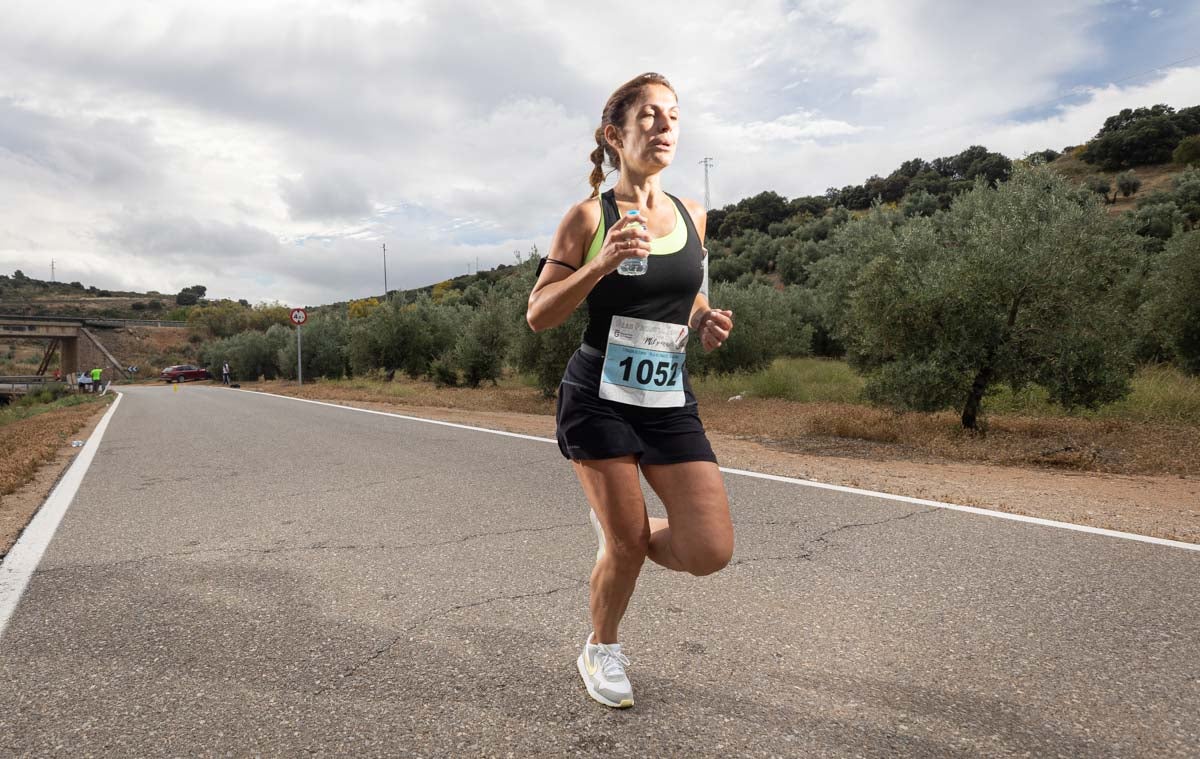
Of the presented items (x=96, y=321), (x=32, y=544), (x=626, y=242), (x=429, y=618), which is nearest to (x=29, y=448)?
(x=32, y=544)

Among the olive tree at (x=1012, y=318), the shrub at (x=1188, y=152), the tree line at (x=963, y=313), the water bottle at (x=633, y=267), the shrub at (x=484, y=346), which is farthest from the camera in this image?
the shrub at (x=1188, y=152)

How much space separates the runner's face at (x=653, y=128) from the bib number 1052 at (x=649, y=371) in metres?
0.66

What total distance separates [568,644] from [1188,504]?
20.3 ft

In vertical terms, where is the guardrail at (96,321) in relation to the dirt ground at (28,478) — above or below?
above

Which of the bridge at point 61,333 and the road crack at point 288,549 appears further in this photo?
the bridge at point 61,333

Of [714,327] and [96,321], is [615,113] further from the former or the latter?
[96,321]

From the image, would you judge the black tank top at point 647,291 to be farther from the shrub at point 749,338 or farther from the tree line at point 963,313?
the shrub at point 749,338

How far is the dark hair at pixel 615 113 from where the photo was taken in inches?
102

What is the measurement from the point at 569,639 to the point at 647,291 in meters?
1.68

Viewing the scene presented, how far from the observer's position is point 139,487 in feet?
25.0

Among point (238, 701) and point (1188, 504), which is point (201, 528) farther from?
point (1188, 504)

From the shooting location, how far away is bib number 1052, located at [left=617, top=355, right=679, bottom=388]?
2531 millimetres

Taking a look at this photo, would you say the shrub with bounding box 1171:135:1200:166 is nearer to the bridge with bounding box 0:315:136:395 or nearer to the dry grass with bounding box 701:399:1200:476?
the dry grass with bounding box 701:399:1200:476

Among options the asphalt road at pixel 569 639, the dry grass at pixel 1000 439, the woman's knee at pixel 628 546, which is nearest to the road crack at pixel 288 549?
the asphalt road at pixel 569 639
